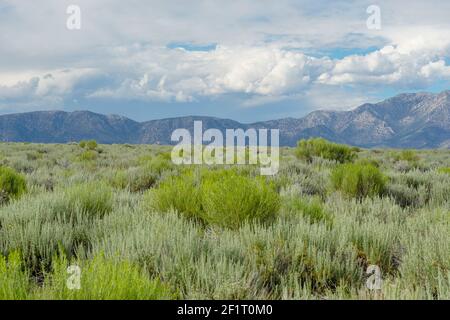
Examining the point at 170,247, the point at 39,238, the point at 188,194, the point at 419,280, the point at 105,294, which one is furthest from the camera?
the point at 188,194

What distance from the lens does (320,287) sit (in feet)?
11.0

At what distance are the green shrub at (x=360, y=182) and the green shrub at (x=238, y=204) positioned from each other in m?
3.40

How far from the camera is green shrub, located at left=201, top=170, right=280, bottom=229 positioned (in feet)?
16.2

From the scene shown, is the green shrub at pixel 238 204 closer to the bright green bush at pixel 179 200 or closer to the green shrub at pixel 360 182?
the bright green bush at pixel 179 200

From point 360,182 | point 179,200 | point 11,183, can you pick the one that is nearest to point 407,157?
point 360,182

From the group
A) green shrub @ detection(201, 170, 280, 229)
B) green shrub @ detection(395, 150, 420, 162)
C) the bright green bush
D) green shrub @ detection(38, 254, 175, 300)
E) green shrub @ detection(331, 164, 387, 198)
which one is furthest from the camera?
green shrub @ detection(395, 150, 420, 162)

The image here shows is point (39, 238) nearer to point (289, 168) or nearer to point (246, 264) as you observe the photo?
point (246, 264)

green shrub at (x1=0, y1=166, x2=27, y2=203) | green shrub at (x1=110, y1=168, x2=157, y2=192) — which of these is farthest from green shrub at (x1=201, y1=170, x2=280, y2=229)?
green shrub at (x1=110, y1=168, x2=157, y2=192)

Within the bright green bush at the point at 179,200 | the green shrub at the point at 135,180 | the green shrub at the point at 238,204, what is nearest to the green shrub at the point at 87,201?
the bright green bush at the point at 179,200

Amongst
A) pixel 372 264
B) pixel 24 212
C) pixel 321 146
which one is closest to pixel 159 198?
pixel 24 212

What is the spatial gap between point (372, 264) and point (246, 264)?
122 centimetres

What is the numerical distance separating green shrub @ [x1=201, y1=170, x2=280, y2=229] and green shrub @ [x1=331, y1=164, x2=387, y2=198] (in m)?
3.40

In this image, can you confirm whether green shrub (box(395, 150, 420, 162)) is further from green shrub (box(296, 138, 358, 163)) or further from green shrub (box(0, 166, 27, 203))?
green shrub (box(0, 166, 27, 203))

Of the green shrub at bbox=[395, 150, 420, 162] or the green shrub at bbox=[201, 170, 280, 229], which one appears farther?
the green shrub at bbox=[395, 150, 420, 162]
